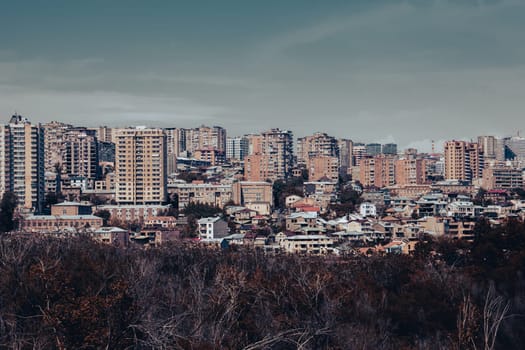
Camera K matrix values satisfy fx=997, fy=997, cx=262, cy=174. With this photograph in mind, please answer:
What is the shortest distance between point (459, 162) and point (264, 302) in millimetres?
29025

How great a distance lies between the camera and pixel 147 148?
97.1 feet

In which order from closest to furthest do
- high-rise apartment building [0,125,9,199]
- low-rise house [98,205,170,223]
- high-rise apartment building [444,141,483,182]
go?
1. high-rise apartment building [0,125,9,199]
2. low-rise house [98,205,170,223]
3. high-rise apartment building [444,141,483,182]

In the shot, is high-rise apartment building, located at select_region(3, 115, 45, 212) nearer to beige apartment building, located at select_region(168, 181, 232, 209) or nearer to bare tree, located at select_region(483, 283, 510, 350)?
beige apartment building, located at select_region(168, 181, 232, 209)

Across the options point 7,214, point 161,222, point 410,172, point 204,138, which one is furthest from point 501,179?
point 204,138

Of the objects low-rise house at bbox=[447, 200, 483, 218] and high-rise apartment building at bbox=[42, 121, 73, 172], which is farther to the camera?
high-rise apartment building at bbox=[42, 121, 73, 172]

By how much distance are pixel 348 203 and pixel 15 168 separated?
9.87m

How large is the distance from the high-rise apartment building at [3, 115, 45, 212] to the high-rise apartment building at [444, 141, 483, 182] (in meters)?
17.0

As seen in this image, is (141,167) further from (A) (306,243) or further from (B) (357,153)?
(B) (357,153)

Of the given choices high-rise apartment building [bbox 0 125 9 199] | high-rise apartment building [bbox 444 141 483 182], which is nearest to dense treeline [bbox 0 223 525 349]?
high-rise apartment building [bbox 0 125 9 199]

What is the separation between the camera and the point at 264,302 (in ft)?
33.4

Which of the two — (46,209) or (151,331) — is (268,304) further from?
(46,209)

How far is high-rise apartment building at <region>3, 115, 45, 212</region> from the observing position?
2723 cm

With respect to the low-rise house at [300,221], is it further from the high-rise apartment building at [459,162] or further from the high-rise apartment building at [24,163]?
the high-rise apartment building at [459,162]

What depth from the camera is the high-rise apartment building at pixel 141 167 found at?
2927 centimetres
